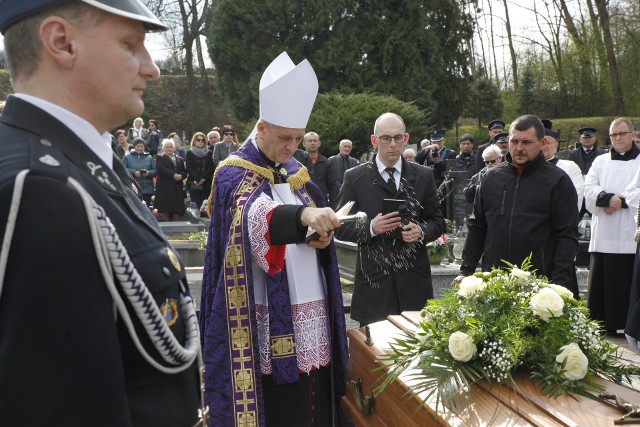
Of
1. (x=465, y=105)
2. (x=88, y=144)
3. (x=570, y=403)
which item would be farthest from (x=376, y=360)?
(x=465, y=105)

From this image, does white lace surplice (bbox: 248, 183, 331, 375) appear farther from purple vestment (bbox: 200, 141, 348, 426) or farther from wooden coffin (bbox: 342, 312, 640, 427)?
wooden coffin (bbox: 342, 312, 640, 427)

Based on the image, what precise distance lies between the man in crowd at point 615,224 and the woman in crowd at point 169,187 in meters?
9.46

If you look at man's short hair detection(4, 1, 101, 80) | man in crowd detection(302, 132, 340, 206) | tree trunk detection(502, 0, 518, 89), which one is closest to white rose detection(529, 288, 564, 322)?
man's short hair detection(4, 1, 101, 80)

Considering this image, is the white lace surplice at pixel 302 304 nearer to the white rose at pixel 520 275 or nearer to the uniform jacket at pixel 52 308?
the white rose at pixel 520 275

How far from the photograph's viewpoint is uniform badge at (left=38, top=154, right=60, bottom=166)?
141cm

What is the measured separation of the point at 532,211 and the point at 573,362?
2.20m

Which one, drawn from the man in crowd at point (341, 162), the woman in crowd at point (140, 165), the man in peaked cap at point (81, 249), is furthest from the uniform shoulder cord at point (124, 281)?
the woman in crowd at point (140, 165)

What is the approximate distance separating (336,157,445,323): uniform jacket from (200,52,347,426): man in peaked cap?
1.25 m

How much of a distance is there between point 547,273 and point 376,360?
1.88 m

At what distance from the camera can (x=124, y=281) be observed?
1468 mm

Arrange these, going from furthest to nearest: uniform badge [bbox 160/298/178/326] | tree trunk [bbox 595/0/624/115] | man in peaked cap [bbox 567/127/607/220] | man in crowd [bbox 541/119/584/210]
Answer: tree trunk [bbox 595/0/624/115] < man in peaked cap [bbox 567/127/607/220] < man in crowd [bbox 541/119/584/210] < uniform badge [bbox 160/298/178/326]

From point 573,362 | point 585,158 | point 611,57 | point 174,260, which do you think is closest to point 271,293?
point 573,362

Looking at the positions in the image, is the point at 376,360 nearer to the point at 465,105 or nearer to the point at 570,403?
the point at 570,403

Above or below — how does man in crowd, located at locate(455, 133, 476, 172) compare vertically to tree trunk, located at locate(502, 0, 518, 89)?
below
